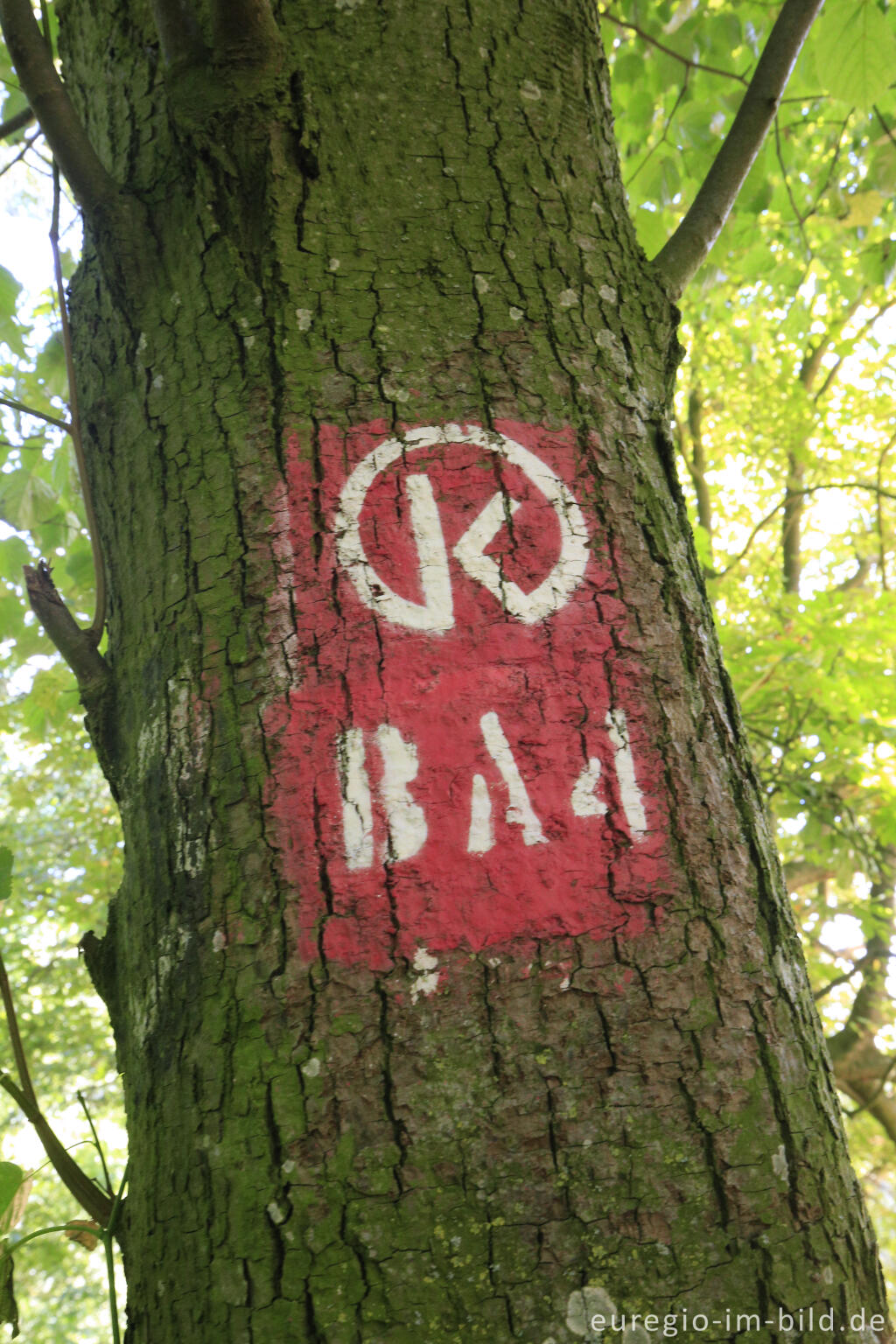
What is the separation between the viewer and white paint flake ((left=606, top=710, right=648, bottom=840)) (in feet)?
3.26

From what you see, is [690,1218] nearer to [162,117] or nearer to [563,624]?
[563,624]

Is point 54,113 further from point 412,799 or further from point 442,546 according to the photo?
point 412,799

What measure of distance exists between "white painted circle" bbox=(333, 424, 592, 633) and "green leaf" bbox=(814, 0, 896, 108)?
4.00ft

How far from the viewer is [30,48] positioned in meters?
1.32

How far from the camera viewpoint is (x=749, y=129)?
62.6 inches

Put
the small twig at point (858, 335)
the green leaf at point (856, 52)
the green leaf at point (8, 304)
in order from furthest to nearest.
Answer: the small twig at point (858, 335)
the green leaf at point (8, 304)
the green leaf at point (856, 52)

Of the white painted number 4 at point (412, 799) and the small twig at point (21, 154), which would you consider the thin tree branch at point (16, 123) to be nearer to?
→ the small twig at point (21, 154)

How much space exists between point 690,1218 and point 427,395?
2.92ft

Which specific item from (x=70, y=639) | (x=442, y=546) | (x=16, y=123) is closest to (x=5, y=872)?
(x=70, y=639)

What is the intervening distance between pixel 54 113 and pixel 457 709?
3.39ft

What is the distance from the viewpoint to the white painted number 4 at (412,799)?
96 cm

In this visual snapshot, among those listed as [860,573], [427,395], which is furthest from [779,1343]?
[860,573]

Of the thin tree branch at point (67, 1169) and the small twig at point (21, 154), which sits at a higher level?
the small twig at point (21, 154)

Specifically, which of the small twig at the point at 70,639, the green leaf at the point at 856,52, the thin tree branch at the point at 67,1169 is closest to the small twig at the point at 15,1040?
the thin tree branch at the point at 67,1169
